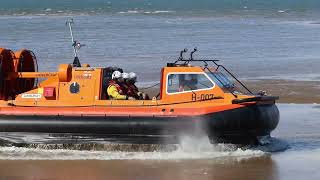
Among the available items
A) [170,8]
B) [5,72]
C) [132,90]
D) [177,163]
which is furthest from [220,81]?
[170,8]

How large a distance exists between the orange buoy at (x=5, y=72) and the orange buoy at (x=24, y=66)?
156 mm

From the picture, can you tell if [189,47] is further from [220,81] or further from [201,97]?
[201,97]

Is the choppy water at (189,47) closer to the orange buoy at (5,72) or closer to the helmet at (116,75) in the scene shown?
the orange buoy at (5,72)

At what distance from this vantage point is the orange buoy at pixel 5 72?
11.9m

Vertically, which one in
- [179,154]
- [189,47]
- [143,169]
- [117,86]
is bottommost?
[143,169]

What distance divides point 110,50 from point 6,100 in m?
15.3

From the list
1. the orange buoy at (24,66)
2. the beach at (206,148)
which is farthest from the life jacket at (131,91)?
the orange buoy at (24,66)

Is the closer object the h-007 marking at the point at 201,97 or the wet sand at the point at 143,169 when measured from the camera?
the wet sand at the point at 143,169

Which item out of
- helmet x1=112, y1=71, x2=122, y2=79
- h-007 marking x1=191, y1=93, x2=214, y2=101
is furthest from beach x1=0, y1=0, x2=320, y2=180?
helmet x1=112, y1=71, x2=122, y2=79

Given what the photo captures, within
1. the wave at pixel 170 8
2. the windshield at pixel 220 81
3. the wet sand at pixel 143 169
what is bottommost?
the wet sand at pixel 143 169

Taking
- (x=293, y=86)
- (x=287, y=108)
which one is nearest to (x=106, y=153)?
(x=287, y=108)

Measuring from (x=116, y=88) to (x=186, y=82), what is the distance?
101cm

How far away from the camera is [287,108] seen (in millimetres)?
15227

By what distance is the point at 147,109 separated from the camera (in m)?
11.2
